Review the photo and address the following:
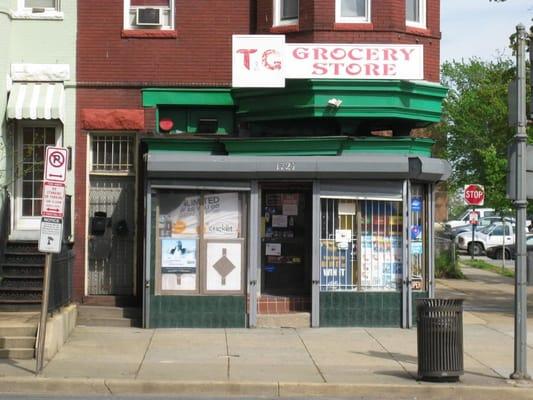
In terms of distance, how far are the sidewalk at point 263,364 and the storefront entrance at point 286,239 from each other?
4.50 ft

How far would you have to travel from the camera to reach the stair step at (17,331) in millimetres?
12312

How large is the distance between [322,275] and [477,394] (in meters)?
4.89

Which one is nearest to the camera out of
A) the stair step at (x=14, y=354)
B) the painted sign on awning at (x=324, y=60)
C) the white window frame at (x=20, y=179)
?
the stair step at (x=14, y=354)

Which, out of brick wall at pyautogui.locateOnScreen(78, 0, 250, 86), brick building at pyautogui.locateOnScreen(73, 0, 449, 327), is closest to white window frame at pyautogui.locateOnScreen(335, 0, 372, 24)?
brick building at pyautogui.locateOnScreen(73, 0, 449, 327)

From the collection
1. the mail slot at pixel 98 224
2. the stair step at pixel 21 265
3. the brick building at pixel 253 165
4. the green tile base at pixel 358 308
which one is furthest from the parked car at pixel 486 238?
the stair step at pixel 21 265

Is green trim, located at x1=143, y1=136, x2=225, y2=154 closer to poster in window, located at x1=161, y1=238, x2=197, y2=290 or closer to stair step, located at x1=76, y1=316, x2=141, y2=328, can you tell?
poster in window, located at x1=161, y1=238, x2=197, y2=290

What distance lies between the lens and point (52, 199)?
1102 centimetres

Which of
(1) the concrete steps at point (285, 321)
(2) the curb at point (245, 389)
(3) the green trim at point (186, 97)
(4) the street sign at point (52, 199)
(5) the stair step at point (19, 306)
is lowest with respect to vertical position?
(2) the curb at point (245, 389)

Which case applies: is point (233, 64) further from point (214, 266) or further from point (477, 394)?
point (477, 394)

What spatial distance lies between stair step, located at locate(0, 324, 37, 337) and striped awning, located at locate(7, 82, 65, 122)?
13.8 feet

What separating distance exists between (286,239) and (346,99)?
2821 millimetres

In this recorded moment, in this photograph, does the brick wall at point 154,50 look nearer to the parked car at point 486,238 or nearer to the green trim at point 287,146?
the green trim at point 287,146

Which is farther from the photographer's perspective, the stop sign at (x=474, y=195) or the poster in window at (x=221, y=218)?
the stop sign at (x=474, y=195)

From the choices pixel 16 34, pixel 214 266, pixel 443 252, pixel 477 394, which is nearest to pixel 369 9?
pixel 214 266
